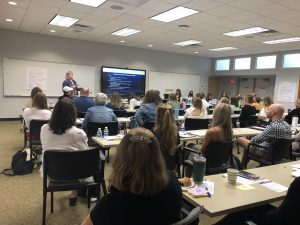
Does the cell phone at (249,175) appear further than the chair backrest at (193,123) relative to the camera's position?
No

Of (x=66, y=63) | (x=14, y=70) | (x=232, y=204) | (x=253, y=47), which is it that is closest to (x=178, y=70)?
(x=253, y=47)

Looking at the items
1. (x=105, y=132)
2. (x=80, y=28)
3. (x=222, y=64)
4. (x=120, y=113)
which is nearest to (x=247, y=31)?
(x=120, y=113)

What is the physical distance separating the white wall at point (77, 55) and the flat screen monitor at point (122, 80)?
0.22 meters

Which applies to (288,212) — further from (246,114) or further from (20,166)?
(246,114)

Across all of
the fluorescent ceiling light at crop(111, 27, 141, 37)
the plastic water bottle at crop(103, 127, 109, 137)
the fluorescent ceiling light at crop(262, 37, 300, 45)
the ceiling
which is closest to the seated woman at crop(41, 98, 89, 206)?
the plastic water bottle at crop(103, 127, 109, 137)

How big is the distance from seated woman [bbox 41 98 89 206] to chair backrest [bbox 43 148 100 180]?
0.27 meters

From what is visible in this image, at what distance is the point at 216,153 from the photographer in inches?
112

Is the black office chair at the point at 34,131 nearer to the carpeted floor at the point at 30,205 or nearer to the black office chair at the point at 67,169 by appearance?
the carpeted floor at the point at 30,205

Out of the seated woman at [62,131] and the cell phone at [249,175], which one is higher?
the seated woman at [62,131]

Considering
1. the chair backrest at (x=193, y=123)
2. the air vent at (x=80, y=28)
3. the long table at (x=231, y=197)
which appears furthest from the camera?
the air vent at (x=80, y=28)

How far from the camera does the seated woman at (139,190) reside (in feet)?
3.66

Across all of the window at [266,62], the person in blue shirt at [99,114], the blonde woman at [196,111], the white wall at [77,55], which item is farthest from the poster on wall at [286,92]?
the person in blue shirt at [99,114]

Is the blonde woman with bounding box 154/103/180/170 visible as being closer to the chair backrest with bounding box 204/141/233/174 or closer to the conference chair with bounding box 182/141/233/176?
the conference chair with bounding box 182/141/233/176

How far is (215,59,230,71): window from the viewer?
40.3ft
